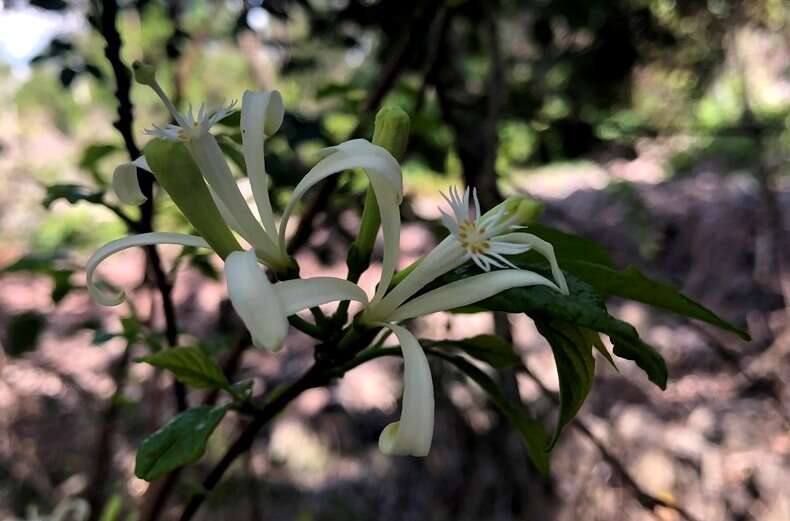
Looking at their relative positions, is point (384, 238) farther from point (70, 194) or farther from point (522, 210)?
point (70, 194)

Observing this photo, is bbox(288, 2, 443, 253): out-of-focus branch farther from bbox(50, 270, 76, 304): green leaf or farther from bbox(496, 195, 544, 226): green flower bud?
bbox(496, 195, 544, 226): green flower bud

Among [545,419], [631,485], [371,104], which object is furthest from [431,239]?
[631,485]

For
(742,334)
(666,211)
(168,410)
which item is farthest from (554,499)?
(742,334)

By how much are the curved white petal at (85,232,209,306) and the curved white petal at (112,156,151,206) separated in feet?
0.13

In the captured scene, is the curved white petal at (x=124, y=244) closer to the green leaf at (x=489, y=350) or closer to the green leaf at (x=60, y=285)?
the green leaf at (x=489, y=350)

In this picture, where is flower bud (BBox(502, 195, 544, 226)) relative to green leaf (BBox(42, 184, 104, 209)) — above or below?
above

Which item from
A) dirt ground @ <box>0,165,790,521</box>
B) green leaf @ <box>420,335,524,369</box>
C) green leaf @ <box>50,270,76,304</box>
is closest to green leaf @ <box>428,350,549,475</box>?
green leaf @ <box>420,335,524,369</box>

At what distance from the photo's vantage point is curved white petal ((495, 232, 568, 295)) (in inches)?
10.3

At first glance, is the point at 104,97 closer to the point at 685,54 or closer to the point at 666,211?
the point at 685,54

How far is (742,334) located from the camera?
31 centimetres

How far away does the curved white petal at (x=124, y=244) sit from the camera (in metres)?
0.28

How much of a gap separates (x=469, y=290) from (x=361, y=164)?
70 mm

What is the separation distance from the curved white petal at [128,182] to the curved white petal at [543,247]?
18 cm

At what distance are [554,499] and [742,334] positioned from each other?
1.22 metres
